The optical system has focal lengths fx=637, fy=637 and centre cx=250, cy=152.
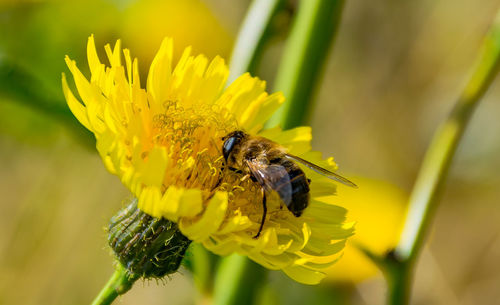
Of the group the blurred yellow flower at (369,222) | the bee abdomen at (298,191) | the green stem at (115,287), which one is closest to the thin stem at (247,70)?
the bee abdomen at (298,191)

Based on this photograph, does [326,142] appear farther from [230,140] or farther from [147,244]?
[147,244]

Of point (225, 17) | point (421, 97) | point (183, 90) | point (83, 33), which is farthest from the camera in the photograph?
point (421, 97)

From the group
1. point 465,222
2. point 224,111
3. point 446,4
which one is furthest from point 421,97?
point 224,111

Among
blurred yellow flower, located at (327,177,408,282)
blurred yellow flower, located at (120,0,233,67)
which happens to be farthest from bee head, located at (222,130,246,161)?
blurred yellow flower, located at (120,0,233,67)

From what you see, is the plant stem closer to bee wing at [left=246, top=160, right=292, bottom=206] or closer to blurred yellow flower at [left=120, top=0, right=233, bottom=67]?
bee wing at [left=246, top=160, right=292, bottom=206]

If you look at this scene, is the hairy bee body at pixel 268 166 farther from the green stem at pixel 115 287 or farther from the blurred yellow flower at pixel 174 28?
the blurred yellow flower at pixel 174 28

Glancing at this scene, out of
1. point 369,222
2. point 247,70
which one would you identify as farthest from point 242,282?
point 369,222

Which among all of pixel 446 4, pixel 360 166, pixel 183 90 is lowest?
pixel 183 90

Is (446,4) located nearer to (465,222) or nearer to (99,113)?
(465,222)
